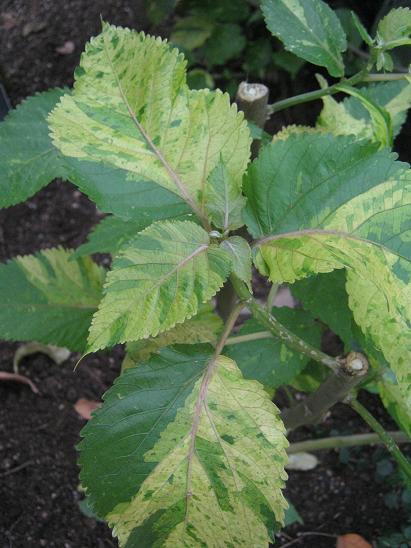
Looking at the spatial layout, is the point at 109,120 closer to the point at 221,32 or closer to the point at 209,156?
the point at 209,156

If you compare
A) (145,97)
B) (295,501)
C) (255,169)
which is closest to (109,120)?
(145,97)

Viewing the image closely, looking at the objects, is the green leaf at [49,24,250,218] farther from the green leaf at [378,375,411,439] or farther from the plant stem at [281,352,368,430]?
the green leaf at [378,375,411,439]

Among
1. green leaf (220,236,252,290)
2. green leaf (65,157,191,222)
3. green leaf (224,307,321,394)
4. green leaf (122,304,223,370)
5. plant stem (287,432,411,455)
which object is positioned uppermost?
green leaf (65,157,191,222)

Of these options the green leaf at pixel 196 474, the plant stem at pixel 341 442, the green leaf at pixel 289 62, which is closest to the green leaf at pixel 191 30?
the green leaf at pixel 289 62

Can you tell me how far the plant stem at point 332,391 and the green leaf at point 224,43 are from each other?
1.40m

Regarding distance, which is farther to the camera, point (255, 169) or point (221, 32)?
point (221, 32)

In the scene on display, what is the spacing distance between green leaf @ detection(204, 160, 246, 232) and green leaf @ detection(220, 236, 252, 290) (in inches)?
1.2

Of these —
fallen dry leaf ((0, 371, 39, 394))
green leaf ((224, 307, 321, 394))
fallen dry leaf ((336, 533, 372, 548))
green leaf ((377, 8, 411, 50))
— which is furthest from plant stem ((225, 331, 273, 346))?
fallen dry leaf ((0, 371, 39, 394))

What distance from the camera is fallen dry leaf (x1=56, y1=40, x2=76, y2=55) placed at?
7.04ft

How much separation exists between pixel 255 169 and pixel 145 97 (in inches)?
5.7

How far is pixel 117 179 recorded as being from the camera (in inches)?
27.2

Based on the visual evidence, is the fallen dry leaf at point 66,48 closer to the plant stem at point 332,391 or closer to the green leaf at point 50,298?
the green leaf at point 50,298

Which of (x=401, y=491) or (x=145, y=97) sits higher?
(x=145, y=97)

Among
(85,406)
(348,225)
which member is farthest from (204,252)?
(85,406)
